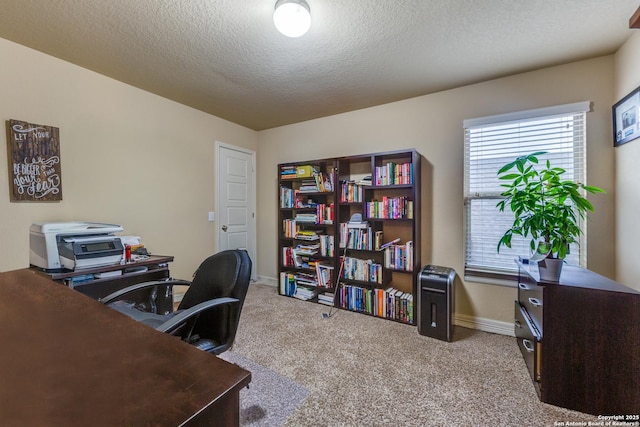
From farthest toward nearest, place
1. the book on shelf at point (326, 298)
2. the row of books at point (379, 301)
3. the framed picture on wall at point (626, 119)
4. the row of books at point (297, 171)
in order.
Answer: the row of books at point (297, 171) < the book on shelf at point (326, 298) < the row of books at point (379, 301) < the framed picture on wall at point (626, 119)

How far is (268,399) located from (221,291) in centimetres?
76

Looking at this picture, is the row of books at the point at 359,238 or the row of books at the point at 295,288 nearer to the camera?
the row of books at the point at 359,238

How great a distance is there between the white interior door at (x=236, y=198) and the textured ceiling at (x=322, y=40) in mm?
1119

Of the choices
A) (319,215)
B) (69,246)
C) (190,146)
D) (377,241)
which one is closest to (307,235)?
(319,215)

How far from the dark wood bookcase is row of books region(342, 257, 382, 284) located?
1 centimetres

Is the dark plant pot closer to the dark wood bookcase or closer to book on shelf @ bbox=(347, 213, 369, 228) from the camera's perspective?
the dark wood bookcase

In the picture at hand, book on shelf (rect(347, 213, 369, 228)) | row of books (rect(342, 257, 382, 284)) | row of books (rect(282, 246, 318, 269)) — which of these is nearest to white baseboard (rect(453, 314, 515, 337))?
row of books (rect(342, 257, 382, 284))

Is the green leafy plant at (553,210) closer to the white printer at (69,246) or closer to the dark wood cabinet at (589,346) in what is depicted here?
the dark wood cabinet at (589,346)

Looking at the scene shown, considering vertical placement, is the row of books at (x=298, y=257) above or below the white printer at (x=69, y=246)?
below

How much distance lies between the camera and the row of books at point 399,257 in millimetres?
2778

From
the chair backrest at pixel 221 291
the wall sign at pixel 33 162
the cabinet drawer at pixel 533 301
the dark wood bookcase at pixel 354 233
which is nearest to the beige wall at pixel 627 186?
the cabinet drawer at pixel 533 301

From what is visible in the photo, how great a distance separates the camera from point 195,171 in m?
3.35

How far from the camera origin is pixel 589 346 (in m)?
1.52

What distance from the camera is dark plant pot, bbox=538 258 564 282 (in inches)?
63.6
